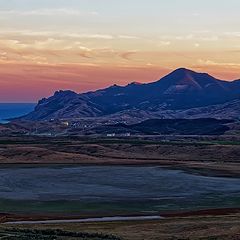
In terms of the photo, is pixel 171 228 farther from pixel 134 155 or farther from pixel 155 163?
pixel 134 155

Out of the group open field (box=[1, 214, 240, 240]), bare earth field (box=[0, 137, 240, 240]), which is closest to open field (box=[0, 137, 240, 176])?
bare earth field (box=[0, 137, 240, 240])

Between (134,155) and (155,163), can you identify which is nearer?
(155,163)

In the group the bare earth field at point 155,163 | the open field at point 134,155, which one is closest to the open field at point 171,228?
the bare earth field at point 155,163

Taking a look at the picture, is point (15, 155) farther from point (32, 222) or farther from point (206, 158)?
point (32, 222)

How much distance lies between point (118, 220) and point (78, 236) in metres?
16.9

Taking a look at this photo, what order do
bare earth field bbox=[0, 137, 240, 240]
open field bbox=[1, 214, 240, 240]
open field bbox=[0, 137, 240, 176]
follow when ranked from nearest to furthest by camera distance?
open field bbox=[1, 214, 240, 240] → bare earth field bbox=[0, 137, 240, 240] → open field bbox=[0, 137, 240, 176]

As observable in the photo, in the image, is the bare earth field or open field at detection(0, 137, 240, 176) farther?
open field at detection(0, 137, 240, 176)

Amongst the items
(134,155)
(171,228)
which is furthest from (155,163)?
(171,228)

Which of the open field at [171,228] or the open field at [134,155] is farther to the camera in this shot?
the open field at [134,155]

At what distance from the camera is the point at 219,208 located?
235 feet

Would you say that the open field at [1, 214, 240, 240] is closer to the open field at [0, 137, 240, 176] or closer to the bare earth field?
the bare earth field

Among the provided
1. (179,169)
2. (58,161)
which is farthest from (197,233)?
(58,161)

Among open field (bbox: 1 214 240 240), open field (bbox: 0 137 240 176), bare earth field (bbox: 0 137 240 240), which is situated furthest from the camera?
open field (bbox: 0 137 240 176)

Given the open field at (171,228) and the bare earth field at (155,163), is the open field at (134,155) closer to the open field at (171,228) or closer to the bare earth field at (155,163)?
the bare earth field at (155,163)
